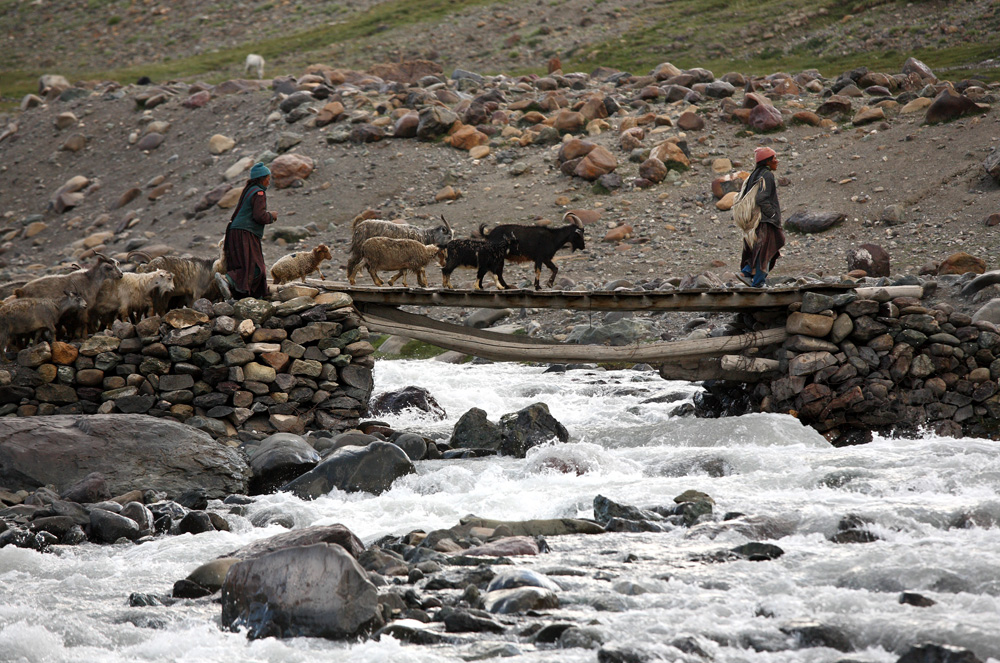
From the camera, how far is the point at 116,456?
10.7 metres

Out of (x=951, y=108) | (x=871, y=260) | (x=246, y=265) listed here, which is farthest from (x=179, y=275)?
(x=951, y=108)

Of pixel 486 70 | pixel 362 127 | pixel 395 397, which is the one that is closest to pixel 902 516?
pixel 395 397

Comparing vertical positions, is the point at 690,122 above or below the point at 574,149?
above

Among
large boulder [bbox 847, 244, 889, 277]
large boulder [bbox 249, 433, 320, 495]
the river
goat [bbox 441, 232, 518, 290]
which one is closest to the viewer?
the river

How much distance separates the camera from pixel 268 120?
3241 cm

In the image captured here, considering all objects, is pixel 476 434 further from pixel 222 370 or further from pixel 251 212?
pixel 251 212

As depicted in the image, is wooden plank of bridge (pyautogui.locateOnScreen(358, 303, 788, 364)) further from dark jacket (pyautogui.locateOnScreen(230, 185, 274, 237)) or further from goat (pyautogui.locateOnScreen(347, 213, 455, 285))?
dark jacket (pyautogui.locateOnScreen(230, 185, 274, 237))

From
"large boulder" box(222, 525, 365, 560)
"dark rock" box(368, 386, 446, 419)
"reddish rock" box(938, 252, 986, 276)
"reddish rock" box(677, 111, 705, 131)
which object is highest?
"reddish rock" box(677, 111, 705, 131)

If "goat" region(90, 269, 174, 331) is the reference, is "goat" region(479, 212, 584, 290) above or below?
above

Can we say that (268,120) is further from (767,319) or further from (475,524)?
(475,524)

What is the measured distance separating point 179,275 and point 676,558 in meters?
7.83

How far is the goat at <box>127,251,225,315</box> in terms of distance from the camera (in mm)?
13039

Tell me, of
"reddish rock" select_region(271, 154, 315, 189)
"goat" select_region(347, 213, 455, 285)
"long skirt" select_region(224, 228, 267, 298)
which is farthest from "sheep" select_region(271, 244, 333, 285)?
"reddish rock" select_region(271, 154, 315, 189)

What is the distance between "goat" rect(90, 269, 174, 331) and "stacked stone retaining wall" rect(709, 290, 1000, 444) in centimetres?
821
